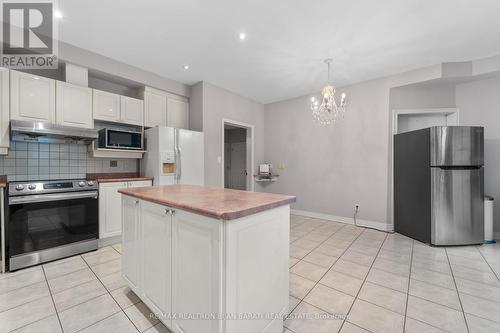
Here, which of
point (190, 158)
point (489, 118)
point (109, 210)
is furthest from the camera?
point (190, 158)

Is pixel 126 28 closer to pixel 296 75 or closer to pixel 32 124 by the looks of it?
pixel 32 124

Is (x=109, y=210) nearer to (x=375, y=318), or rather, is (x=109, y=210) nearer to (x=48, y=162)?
(x=48, y=162)

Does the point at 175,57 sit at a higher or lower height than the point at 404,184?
higher

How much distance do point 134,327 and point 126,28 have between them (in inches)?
120

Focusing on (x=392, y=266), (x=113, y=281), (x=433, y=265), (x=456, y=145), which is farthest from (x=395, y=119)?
(x=113, y=281)

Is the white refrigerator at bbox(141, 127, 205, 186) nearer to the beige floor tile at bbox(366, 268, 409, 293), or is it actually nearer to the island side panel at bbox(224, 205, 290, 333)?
the island side panel at bbox(224, 205, 290, 333)

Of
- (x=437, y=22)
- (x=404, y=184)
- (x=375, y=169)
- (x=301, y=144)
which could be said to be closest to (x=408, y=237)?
(x=404, y=184)

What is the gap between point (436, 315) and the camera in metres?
1.61

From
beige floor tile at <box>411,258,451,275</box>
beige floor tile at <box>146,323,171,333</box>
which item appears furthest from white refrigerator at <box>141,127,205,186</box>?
beige floor tile at <box>411,258,451,275</box>

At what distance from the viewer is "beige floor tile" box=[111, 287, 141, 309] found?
1.76 metres

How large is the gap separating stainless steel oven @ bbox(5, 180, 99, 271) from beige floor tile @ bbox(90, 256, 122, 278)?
1.77ft

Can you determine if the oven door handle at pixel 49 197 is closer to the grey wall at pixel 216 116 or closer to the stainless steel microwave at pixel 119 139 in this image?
the stainless steel microwave at pixel 119 139

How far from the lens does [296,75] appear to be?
369 centimetres

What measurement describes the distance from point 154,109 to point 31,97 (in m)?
1.54
